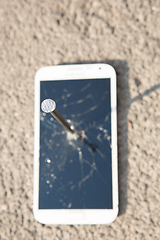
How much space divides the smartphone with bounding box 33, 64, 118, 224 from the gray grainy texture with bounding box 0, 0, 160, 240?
12mm

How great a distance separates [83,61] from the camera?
30 centimetres

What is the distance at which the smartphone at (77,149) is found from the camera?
0.91 feet

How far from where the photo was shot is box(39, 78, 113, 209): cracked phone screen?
0.28m

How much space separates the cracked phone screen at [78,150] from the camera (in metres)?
0.28

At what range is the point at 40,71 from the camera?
298 millimetres

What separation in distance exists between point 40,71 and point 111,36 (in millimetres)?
104

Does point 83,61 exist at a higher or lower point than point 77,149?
higher

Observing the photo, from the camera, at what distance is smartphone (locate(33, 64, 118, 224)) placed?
0.91 feet

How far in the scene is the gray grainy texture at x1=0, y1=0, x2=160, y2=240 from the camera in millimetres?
278

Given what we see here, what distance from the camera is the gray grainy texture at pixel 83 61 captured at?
0.91 ft

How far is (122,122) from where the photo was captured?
287 millimetres

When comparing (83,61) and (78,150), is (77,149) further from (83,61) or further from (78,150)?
(83,61)

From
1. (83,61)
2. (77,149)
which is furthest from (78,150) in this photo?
(83,61)

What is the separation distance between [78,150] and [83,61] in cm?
12
